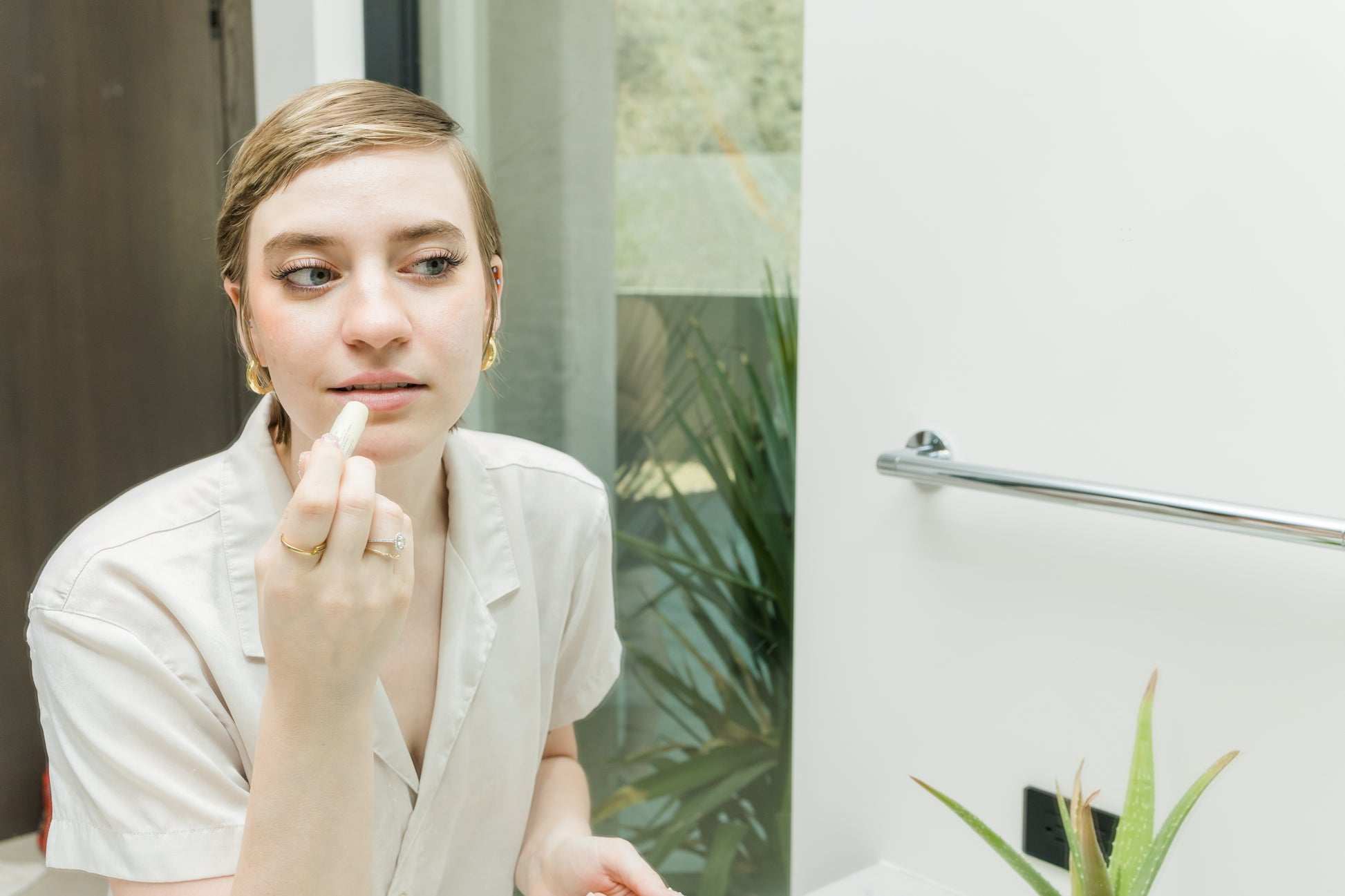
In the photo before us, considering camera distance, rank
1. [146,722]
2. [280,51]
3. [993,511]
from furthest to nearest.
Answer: [280,51] → [993,511] → [146,722]

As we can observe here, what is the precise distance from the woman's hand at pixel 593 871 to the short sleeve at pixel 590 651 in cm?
18

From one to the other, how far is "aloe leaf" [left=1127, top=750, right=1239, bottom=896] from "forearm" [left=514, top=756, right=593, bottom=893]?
0.48m

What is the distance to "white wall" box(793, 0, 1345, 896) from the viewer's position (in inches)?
38.2

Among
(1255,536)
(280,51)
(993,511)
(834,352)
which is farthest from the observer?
(280,51)

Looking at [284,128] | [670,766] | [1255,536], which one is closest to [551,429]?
[670,766]

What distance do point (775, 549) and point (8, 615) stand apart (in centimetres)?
99

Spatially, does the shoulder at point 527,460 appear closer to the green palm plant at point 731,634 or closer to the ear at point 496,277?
the ear at point 496,277

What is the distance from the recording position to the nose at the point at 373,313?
802 mm

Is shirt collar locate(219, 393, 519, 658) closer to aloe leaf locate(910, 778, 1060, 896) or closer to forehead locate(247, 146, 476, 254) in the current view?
forehead locate(247, 146, 476, 254)

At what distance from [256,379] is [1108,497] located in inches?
29.0

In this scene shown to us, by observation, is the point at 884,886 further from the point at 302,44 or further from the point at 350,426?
the point at 302,44

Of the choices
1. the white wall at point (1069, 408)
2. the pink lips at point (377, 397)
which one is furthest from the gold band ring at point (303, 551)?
the white wall at point (1069, 408)

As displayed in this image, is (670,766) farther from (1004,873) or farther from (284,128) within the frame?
(284,128)

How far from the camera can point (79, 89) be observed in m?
1.47
